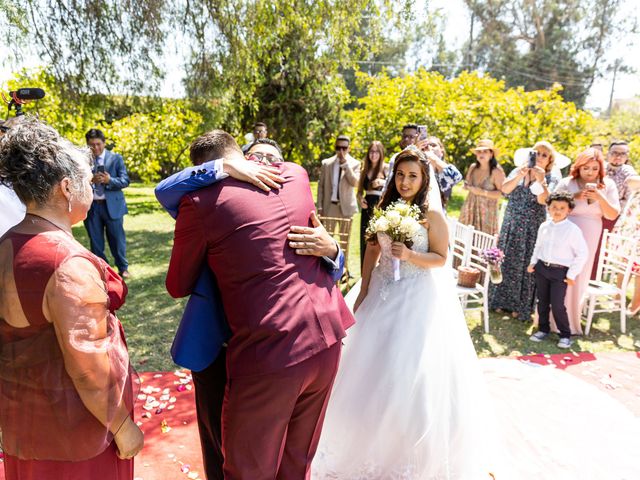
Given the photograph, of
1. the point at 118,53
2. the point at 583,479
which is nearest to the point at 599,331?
the point at 583,479

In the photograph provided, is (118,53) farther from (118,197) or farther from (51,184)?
(51,184)

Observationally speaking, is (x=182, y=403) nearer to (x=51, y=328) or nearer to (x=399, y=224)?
(x=399, y=224)

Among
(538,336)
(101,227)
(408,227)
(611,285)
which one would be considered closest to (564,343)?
(538,336)

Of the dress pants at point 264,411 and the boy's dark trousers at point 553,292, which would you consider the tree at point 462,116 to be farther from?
the dress pants at point 264,411

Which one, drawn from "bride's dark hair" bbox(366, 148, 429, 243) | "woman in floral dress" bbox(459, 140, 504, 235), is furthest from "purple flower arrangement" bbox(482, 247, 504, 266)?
"bride's dark hair" bbox(366, 148, 429, 243)

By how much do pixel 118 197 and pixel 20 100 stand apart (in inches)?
133

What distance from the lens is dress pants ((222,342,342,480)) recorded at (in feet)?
6.54

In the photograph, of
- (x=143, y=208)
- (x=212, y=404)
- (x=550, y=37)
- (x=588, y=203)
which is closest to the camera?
(x=212, y=404)

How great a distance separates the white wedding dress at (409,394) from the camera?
2.90 m

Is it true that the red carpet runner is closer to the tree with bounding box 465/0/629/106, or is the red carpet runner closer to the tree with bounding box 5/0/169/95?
the tree with bounding box 5/0/169/95

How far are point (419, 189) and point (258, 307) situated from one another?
1.80 m

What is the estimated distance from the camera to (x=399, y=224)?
123 inches

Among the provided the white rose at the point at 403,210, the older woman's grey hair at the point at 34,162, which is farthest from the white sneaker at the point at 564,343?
the older woman's grey hair at the point at 34,162

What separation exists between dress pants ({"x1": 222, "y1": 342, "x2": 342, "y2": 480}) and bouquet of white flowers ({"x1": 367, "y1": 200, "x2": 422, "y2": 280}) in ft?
3.85
